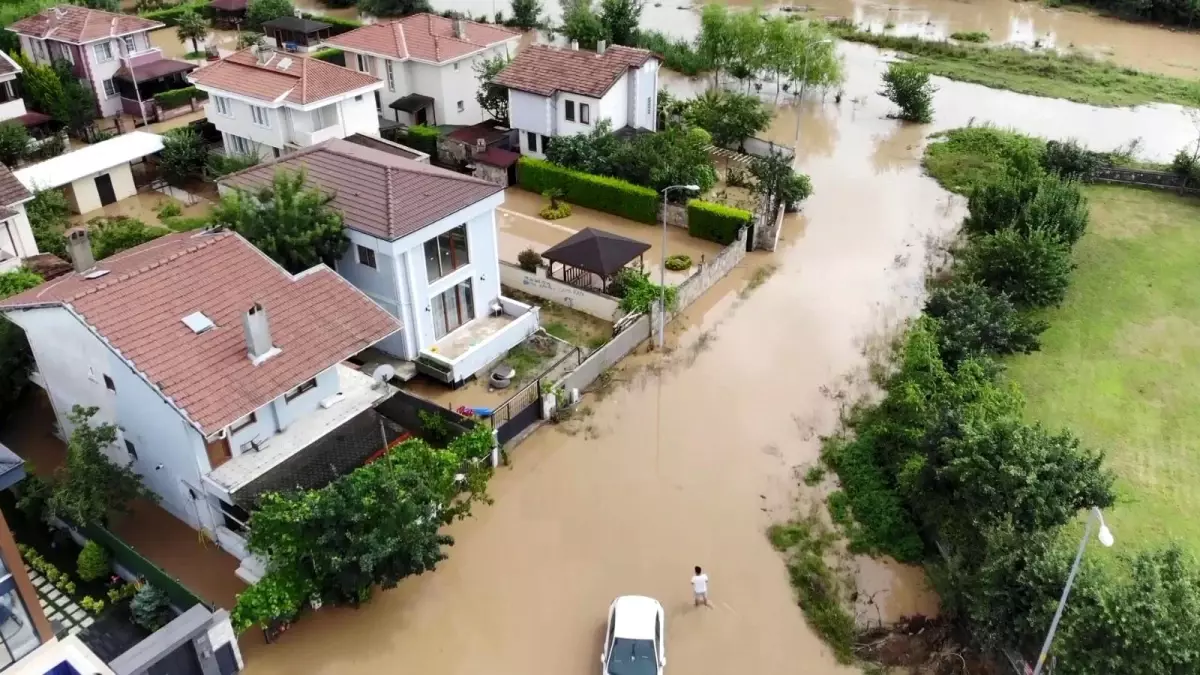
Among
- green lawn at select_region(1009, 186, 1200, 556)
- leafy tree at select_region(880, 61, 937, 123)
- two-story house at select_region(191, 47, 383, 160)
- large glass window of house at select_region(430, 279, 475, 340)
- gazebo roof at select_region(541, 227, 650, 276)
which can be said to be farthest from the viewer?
leafy tree at select_region(880, 61, 937, 123)

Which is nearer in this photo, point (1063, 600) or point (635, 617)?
point (1063, 600)

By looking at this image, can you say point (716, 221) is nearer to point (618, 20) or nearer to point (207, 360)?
point (207, 360)

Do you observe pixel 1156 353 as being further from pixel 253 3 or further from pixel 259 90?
pixel 253 3

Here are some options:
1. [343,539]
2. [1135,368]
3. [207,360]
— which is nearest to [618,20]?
[1135,368]

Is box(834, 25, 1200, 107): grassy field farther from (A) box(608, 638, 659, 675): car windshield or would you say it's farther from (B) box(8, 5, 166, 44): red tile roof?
(A) box(608, 638, 659, 675): car windshield

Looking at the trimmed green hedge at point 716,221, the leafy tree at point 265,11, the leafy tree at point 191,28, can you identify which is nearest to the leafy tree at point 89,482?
the trimmed green hedge at point 716,221

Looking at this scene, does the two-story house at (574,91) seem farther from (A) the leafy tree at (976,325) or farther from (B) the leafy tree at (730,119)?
(A) the leafy tree at (976,325)

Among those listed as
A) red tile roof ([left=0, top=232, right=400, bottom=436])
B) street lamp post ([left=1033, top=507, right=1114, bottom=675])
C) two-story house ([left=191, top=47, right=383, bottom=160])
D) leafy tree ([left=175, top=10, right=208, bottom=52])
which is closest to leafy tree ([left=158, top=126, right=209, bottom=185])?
two-story house ([left=191, top=47, right=383, bottom=160])
